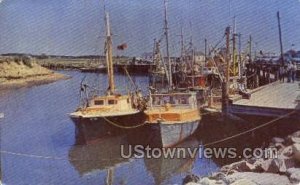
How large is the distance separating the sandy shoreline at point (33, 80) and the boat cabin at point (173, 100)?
48.6 feet

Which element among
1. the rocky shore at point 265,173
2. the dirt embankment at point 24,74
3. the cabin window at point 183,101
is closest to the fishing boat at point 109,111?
the cabin window at point 183,101

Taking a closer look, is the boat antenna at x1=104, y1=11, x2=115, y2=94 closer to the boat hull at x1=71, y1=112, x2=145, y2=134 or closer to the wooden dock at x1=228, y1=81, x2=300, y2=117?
the boat hull at x1=71, y1=112, x2=145, y2=134

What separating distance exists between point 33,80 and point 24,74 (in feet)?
1.80

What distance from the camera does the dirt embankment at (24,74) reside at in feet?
83.8

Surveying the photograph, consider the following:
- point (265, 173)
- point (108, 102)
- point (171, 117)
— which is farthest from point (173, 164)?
point (265, 173)

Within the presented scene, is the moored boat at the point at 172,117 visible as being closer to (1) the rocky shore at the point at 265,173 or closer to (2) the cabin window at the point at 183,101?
(2) the cabin window at the point at 183,101

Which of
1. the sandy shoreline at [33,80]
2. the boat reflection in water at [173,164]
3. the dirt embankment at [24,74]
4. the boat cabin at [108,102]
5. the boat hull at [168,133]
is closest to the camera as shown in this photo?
the boat reflection in water at [173,164]

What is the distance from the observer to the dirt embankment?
83.8ft

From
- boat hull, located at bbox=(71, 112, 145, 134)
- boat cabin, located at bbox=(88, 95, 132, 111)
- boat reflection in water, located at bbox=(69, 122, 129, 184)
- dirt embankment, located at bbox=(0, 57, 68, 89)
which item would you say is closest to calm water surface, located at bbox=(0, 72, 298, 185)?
boat reflection in water, located at bbox=(69, 122, 129, 184)

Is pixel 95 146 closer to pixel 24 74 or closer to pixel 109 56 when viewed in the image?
pixel 109 56

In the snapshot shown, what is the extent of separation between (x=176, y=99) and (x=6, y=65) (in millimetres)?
17878

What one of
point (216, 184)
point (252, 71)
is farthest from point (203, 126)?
point (252, 71)

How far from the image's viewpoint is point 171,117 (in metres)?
9.43

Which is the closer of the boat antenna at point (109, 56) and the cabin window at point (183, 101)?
the cabin window at point (183, 101)
